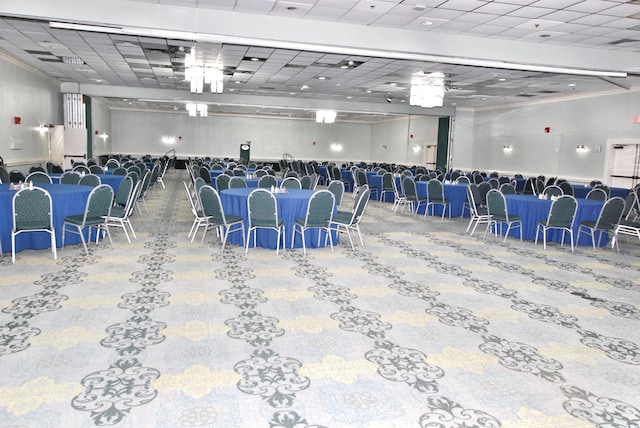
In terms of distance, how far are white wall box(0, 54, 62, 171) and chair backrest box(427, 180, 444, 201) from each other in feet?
33.5

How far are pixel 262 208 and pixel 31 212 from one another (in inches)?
111

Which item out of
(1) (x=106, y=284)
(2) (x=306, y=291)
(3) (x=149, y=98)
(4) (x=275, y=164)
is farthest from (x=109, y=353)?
(4) (x=275, y=164)

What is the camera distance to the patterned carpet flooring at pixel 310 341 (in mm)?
2857

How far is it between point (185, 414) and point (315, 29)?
24.3 ft

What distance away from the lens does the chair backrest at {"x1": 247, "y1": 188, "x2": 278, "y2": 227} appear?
679cm

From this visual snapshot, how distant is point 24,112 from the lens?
45.3ft

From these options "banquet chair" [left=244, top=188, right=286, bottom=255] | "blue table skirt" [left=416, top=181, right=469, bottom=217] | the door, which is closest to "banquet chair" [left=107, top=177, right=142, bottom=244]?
"banquet chair" [left=244, top=188, right=286, bottom=255]

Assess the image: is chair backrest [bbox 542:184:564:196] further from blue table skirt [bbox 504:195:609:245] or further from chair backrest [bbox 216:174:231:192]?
chair backrest [bbox 216:174:231:192]

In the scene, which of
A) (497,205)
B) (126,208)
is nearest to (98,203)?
(126,208)

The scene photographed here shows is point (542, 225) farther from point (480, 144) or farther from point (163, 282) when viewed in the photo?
point (480, 144)

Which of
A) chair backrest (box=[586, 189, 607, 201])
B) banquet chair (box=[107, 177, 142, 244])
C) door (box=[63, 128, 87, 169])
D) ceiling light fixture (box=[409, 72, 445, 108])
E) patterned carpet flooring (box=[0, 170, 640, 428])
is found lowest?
patterned carpet flooring (box=[0, 170, 640, 428])

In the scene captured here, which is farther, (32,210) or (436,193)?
(436,193)

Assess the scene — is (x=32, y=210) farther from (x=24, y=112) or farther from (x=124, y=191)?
(x=24, y=112)

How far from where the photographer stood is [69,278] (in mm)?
5363
